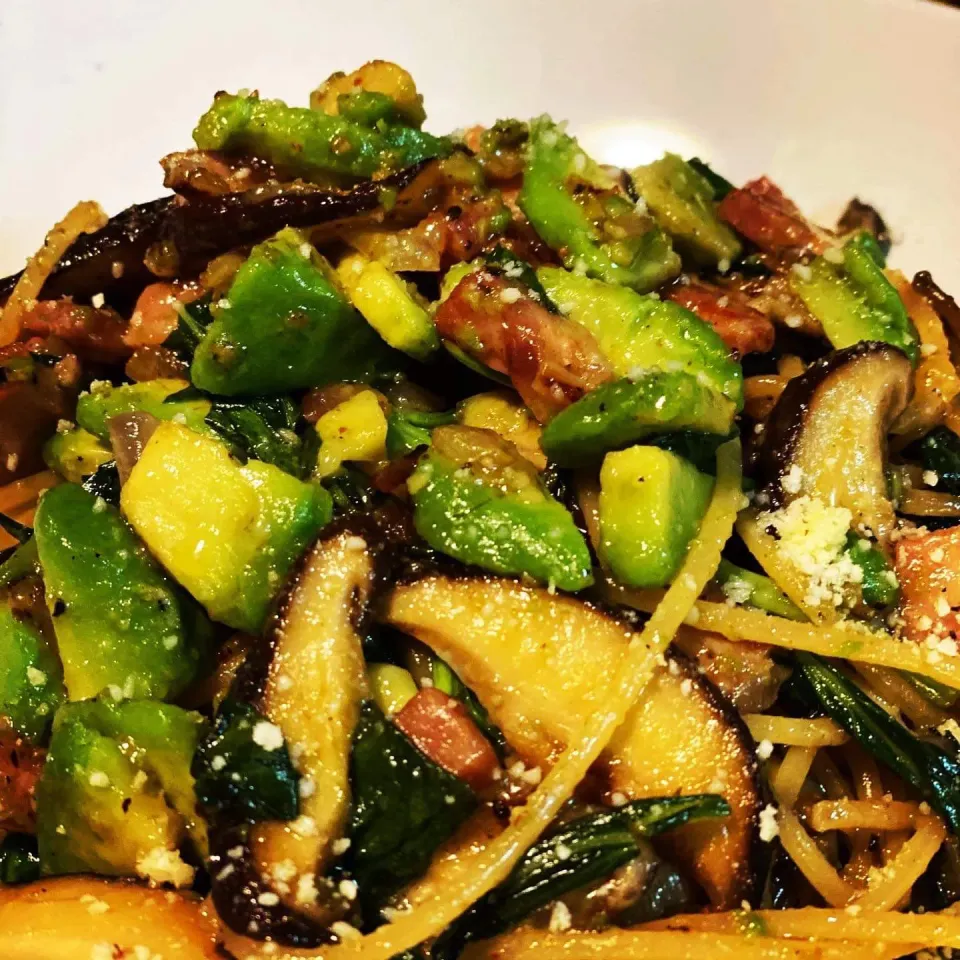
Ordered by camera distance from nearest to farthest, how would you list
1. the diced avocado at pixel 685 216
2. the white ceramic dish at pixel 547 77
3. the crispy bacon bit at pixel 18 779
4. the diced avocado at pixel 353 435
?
the crispy bacon bit at pixel 18 779
the diced avocado at pixel 353 435
the diced avocado at pixel 685 216
the white ceramic dish at pixel 547 77

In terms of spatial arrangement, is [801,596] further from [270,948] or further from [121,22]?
[121,22]

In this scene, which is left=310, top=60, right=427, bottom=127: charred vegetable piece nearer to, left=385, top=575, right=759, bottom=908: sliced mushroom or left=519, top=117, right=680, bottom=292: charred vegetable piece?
left=519, top=117, right=680, bottom=292: charred vegetable piece

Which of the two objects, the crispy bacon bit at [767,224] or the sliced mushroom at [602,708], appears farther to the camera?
the crispy bacon bit at [767,224]

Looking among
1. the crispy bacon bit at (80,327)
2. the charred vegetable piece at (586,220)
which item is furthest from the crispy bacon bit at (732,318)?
the crispy bacon bit at (80,327)

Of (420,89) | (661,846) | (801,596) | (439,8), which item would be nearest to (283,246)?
(801,596)

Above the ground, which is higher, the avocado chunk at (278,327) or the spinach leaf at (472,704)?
the avocado chunk at (278,327)

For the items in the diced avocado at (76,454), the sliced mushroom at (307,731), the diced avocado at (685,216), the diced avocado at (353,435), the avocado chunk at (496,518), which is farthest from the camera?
the diced avocado at (685,216)

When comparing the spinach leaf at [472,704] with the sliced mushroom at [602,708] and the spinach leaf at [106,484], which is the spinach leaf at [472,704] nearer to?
the sliced mushroom at [602,708]

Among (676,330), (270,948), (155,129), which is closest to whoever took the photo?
(270,948)
